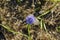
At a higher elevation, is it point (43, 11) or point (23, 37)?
point (43, 11)

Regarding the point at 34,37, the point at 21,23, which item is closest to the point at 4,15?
the point at 21,23

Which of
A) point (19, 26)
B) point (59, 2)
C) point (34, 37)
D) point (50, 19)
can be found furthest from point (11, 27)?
point (59, 2)

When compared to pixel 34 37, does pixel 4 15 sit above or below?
above

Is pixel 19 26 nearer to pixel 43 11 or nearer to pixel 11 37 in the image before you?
pixel 11 37

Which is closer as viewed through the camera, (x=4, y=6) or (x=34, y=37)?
(x=34, y=37)

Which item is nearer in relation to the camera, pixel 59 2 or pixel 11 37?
pixel 11 37

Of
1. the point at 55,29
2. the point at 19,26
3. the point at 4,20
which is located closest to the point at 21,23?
the point at 19,26

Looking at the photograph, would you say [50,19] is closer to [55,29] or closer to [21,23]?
[55,29]
